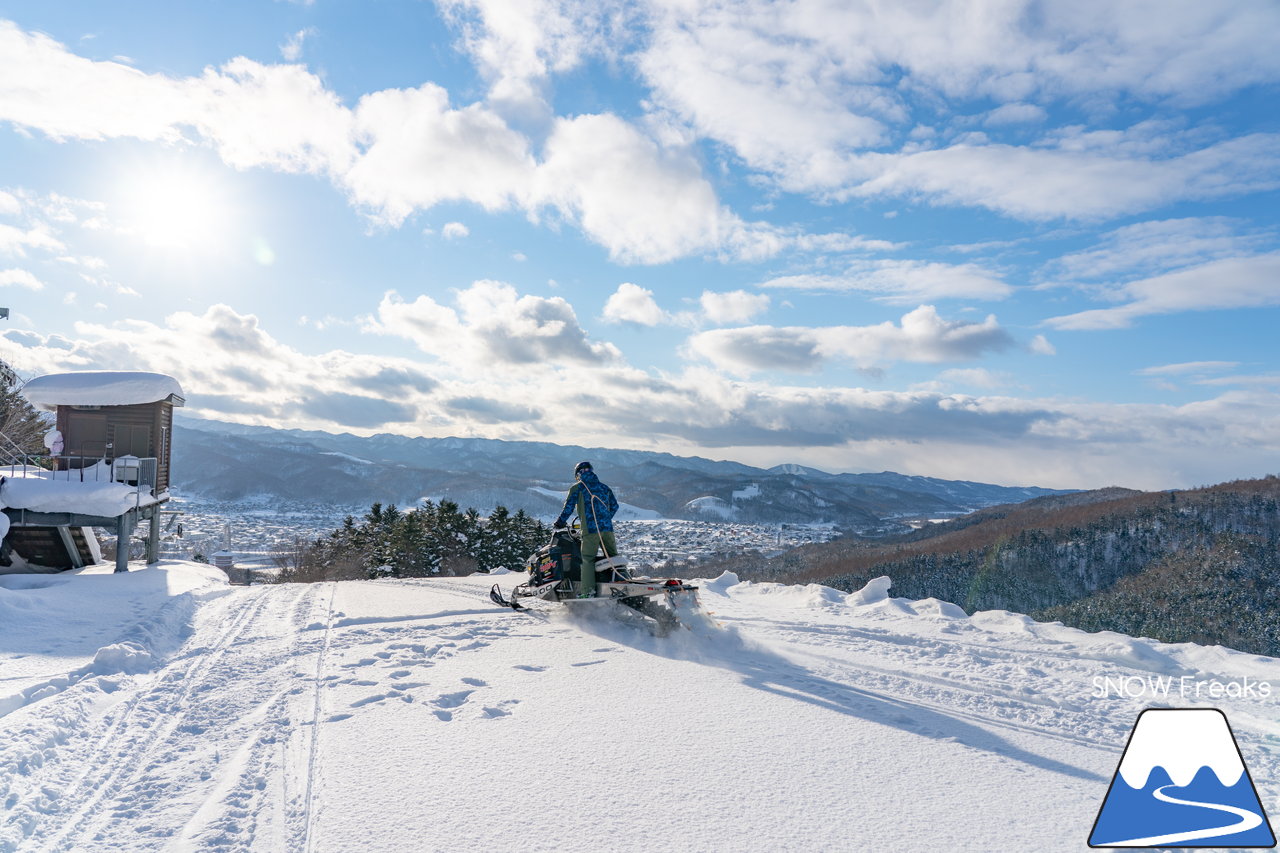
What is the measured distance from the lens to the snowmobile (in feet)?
27.0

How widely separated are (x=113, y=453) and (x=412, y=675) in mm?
16708

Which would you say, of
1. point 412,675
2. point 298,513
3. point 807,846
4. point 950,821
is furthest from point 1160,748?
point 298,513

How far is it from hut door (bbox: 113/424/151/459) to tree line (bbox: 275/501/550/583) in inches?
597

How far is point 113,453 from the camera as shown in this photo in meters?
17.6

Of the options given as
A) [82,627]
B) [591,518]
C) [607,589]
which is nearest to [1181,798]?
[607,589]

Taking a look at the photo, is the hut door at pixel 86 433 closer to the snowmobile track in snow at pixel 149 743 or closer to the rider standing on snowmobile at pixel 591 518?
the snowmobile track in snow at pixel 149 743

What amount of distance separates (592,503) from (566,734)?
15.6 ft

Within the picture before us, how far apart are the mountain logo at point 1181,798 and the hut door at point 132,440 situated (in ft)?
72.1

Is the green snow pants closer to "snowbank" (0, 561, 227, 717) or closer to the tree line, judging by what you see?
"snowbank" (0, 561, 227, 717)

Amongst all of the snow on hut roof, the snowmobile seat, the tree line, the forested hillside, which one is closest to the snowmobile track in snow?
the snowmobile seat

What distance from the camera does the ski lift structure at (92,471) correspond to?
14.4 metres

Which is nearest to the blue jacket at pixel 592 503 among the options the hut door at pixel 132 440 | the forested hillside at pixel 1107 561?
the hut door at pixel 132 440

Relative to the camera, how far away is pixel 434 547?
3316cm

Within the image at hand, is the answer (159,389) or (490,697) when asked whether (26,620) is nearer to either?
(490,697)
